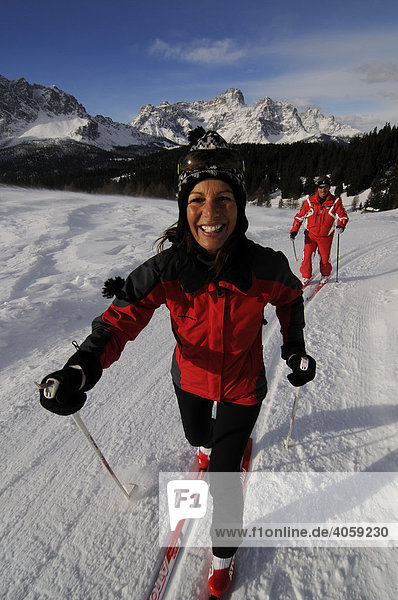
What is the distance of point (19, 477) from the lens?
2199mm

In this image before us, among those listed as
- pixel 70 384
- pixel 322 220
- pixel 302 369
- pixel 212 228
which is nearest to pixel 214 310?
pixel 212 228

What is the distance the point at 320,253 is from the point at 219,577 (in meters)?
5.45

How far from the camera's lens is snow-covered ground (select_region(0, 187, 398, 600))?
68.2 inches

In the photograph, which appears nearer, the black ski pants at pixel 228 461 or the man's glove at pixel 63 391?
the man's glove at pixel 63 391

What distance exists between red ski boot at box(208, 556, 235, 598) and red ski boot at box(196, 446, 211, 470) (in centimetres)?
66

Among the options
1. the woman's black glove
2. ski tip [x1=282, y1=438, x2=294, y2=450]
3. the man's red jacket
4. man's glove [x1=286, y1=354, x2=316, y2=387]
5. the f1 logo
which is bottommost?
the f1 logo

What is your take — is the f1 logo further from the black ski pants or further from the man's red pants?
the man's red pants

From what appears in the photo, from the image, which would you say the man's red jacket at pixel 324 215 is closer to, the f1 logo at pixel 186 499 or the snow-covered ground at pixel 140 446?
the snow-covered ground at pixel 140 446

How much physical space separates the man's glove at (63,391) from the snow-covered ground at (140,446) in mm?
1131

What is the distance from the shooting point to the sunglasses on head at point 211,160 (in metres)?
1.52

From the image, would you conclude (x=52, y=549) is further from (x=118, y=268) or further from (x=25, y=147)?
(x=25, y=147)

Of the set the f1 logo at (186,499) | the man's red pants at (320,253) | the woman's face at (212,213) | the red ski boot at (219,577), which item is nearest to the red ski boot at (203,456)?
the f1 logo at (186,499)

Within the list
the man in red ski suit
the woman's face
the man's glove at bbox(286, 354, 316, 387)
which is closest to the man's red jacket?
the man in red ski suit

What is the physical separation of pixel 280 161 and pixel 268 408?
236 ft
